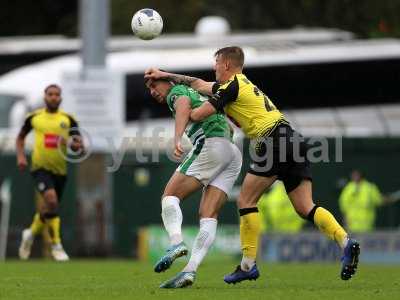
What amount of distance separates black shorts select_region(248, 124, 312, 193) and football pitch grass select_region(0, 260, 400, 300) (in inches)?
39.2

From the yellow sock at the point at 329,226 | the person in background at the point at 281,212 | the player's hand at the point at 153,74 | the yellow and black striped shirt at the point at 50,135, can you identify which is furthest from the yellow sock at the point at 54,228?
the person in background at the point at 281,212

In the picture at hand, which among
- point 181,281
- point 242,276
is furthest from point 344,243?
point 181,281

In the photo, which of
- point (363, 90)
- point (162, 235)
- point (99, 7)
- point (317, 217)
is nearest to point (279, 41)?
point (363, 90)

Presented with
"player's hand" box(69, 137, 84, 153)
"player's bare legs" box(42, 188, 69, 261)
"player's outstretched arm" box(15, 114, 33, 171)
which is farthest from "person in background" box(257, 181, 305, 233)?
"player's hand" box(69, 137, 84, 153)

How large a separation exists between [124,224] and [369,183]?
17.1 feet

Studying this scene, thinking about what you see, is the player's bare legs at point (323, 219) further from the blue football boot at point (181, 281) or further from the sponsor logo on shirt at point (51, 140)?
the sponsor logo on shirt at point (51, 140)

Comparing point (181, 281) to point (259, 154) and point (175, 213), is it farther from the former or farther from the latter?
point (259, 154)

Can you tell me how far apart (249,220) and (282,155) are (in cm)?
64

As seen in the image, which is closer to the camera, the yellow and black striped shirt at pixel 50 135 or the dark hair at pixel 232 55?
the dark hair at pixel 232 55

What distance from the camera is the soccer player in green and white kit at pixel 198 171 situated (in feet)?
40.1

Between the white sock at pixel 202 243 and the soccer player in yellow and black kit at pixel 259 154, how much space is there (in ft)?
1.14

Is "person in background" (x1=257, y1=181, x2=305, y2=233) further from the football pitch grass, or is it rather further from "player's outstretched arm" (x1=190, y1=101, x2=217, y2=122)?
"player's outstretched arm" (x1=190, y1=101, x2=217, y2=122)

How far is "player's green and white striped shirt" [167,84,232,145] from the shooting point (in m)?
12.5

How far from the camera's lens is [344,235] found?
1237cm
